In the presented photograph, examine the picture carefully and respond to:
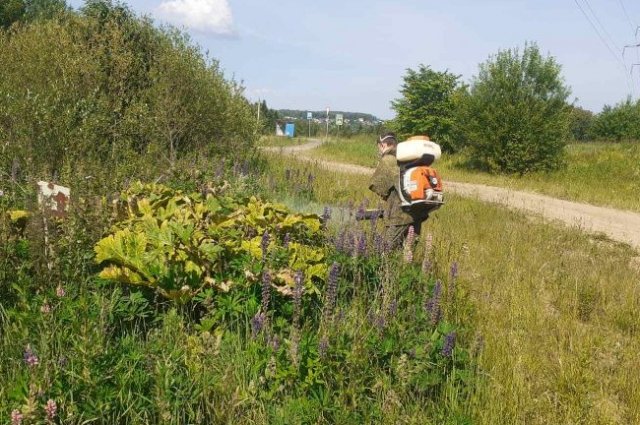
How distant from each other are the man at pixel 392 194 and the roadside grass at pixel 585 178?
28.9ft

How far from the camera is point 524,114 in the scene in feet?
65.3

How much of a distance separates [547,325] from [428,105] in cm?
2719

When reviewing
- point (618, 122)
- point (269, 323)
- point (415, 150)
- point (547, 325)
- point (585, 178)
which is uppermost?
point (618, 122)

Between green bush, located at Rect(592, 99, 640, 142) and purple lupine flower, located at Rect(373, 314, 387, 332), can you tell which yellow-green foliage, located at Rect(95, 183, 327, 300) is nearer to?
purple lupine flower, located at Rect(373, 314, 387, 332)

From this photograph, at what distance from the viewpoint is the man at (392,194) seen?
5.06 metres

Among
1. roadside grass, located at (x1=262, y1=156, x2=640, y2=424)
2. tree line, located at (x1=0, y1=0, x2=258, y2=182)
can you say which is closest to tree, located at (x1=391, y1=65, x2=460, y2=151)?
tree line, located at (x1=0, y1=0, x2=258, y2=182)

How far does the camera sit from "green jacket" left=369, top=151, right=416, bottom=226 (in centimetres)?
508

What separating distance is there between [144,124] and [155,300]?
722cm

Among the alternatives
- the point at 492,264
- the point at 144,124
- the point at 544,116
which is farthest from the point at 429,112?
the point at 492,264

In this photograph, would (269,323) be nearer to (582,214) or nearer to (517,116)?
(582,214)

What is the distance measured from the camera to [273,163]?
1387 cm

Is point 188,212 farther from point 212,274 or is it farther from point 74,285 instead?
point 74,285

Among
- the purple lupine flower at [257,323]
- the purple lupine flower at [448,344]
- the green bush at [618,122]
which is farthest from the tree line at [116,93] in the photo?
the green bush at [618,122]

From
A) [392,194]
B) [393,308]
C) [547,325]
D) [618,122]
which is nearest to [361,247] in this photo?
[393,308]
